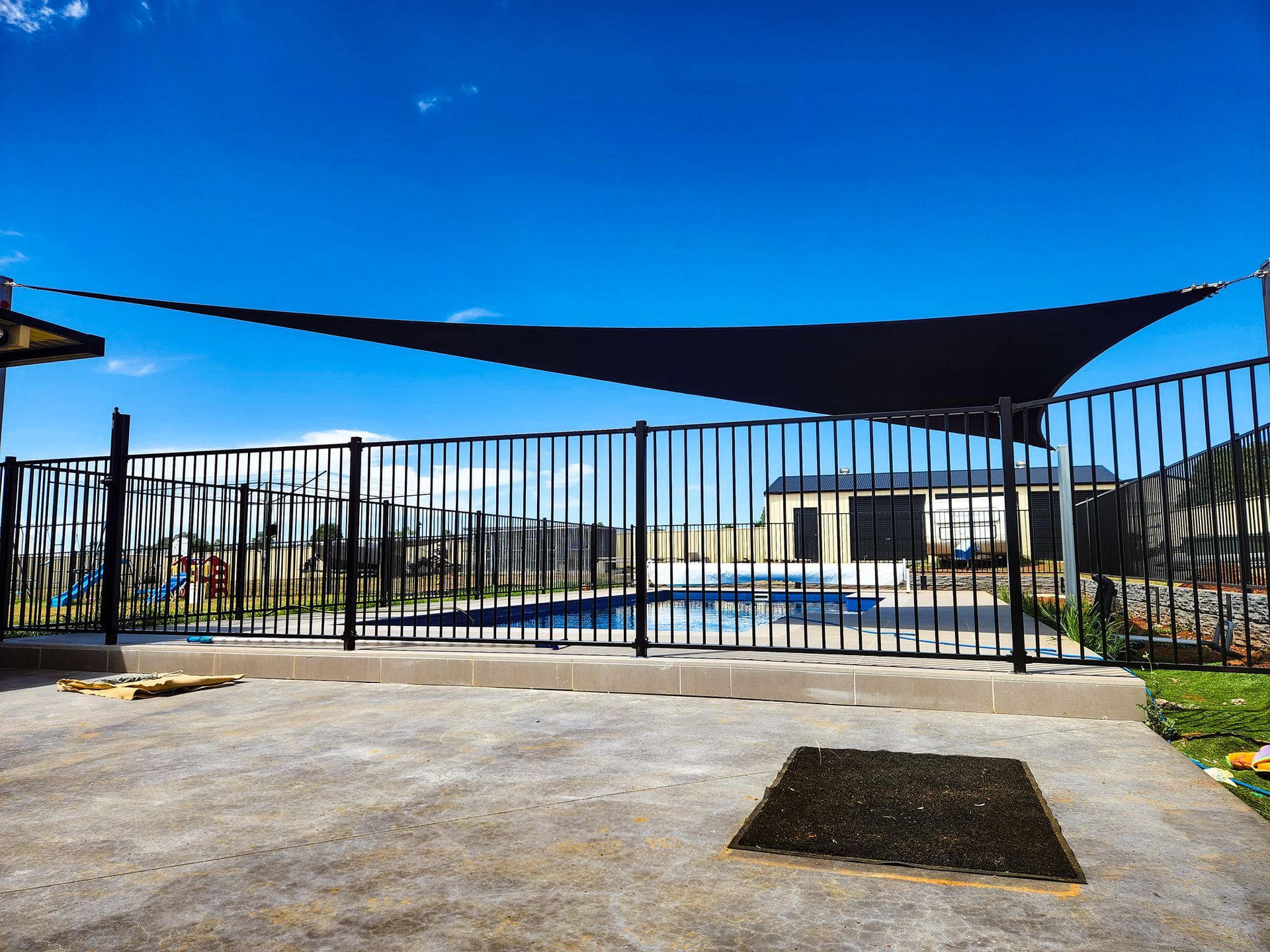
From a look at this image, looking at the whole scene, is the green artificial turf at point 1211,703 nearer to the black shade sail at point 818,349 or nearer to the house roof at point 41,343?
the black shade sail at point 818,349

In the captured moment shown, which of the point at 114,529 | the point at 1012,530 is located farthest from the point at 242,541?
the point at 1012,530

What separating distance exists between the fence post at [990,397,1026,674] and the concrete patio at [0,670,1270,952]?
0.54m

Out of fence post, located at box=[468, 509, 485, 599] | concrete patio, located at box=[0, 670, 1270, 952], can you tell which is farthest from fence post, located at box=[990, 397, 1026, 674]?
fence post, located at box=[468, 509, 485, 599]

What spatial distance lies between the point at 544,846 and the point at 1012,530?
160 inches

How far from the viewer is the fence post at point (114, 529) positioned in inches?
293

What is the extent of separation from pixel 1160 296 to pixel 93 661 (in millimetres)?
10388

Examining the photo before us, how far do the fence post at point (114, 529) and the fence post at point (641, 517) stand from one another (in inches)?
216

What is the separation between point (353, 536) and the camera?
265 inches

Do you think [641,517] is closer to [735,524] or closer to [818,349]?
[735,524]

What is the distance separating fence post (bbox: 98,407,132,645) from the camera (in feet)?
24.4

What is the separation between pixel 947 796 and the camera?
3074 millimetres

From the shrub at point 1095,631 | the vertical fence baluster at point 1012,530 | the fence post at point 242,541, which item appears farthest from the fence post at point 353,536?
the shrub at point 1095,631

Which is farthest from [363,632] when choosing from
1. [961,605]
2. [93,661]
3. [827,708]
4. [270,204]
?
[961,605]

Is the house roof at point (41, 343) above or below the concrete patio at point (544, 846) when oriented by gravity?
above
